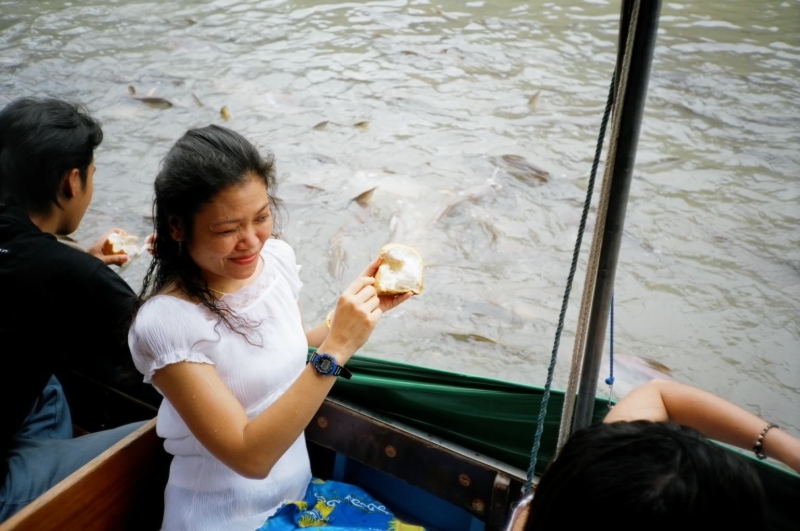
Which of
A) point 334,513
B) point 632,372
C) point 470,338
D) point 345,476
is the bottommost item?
point 470,338

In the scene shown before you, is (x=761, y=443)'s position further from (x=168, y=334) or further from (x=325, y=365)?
(x=168, y=334)

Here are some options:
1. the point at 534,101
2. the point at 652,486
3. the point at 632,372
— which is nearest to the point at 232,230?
the point at 652,486

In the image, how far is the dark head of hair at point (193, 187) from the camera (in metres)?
1.48

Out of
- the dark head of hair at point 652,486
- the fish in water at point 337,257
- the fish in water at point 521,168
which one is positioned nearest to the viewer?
the dark head of hair at point 652,486

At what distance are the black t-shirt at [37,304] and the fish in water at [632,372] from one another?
190 cm

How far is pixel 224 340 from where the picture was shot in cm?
152

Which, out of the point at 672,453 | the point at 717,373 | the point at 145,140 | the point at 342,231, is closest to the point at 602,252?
the point at 672,453

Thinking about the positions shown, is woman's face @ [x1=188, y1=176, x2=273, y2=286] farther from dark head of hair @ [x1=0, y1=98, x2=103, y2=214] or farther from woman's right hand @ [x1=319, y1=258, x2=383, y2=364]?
dark head of hair @ [x1=0, y1=98, x2=103, y2=214]

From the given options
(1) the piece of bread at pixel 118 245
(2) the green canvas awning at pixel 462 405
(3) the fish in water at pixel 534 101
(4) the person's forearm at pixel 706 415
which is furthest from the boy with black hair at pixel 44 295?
(3) the fish in water at pixel 534 101

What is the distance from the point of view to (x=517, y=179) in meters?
4.46

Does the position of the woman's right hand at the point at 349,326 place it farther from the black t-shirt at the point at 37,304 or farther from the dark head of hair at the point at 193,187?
the black t-shirt at the point at 37,304

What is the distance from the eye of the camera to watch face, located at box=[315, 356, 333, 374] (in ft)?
4.77

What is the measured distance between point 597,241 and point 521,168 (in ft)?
10.5

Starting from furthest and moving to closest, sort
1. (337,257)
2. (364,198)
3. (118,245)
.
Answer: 1. (364,198)
2. (337,257)
3. (118,245)
